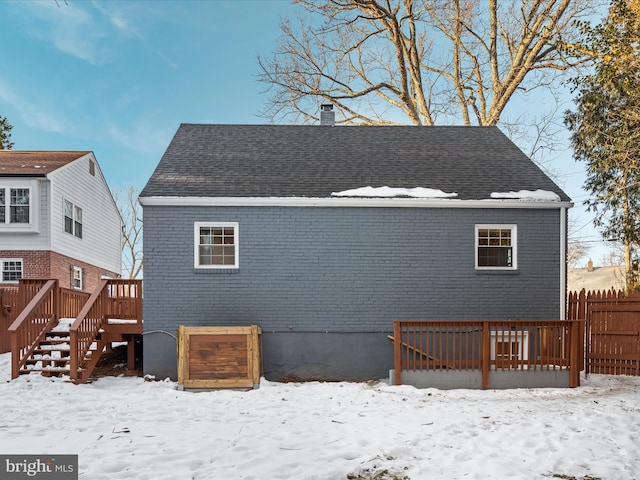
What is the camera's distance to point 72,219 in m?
18.8

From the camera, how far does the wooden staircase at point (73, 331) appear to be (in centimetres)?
970

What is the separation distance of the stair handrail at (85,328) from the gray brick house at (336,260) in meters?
1.19

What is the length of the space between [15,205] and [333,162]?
12167 millimetres

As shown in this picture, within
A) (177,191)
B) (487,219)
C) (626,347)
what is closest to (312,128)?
(177,191)

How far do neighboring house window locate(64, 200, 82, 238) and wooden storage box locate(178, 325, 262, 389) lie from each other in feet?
38.2

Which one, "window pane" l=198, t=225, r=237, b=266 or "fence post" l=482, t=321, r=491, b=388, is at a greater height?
"window pane" l=198, t=225, r=237, b=266

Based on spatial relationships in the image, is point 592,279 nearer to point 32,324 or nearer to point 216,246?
point 216,246

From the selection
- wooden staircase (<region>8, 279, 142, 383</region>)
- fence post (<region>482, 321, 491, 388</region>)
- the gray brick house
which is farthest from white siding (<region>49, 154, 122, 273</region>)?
fence post (<region>482, 321, 491, 388</region>)

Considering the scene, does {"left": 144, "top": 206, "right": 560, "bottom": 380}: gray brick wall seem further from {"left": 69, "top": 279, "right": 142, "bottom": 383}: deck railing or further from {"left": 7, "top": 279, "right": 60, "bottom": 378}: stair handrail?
{"left": 7, "top": 279, "right": 60, "bottom": 378}: stair handrail

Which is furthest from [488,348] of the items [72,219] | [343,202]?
[72,219]

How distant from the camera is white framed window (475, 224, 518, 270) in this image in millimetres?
10867

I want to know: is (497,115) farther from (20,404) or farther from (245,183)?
(20,404)

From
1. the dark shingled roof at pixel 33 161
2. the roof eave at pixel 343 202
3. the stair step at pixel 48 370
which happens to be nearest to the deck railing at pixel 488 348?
the roof eave at pixel 343 202

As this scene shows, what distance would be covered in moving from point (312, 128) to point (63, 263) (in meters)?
11.3
